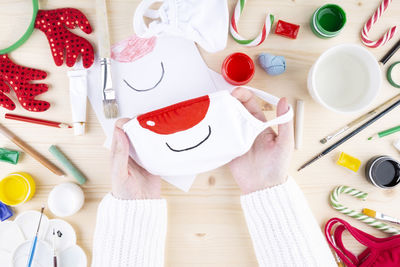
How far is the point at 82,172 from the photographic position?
0.73m

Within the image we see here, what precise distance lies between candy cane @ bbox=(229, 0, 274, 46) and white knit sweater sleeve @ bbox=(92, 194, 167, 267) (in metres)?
0.42

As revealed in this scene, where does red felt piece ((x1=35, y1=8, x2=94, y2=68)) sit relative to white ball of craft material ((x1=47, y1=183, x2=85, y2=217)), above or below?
above

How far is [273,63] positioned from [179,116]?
0.25 meters

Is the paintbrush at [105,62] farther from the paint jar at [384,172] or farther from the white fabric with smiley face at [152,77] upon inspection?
the paint jar at [384,172]

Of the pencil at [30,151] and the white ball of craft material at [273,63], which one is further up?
the white ball of craft material at [273,63]

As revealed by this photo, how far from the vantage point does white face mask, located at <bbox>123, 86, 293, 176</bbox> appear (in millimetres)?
625

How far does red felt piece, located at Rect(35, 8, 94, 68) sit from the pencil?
20 centimetres

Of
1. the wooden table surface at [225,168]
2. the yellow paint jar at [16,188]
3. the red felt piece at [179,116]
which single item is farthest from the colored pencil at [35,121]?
the red felt piece at [179,116]

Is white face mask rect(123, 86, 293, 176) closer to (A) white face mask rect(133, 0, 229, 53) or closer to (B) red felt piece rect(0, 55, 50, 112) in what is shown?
(A) white face mask rect(133, 0, 229, 53)

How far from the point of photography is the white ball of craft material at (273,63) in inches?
27.0

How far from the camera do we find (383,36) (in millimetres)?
708

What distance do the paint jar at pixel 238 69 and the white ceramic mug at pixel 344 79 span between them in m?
0.13

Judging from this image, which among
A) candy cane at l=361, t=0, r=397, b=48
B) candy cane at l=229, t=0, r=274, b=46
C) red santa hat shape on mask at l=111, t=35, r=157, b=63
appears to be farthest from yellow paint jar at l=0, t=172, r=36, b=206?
candy cane at l=361, t=0, r=397, b=48

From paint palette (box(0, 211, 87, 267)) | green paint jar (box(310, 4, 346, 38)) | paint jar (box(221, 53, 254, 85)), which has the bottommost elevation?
paint palette (box(0, 211, 87, 267))
